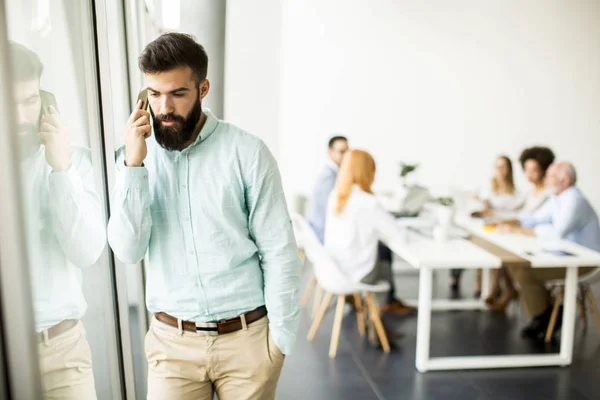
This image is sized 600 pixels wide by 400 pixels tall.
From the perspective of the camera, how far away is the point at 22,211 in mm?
1066

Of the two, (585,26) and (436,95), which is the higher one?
(585,26)

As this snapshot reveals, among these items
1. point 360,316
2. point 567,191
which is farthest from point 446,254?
point 567,191

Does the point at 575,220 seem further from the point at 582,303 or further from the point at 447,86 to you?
the point at 447,86

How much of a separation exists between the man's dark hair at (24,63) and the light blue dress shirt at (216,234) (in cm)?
31

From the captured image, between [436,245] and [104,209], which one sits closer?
[104,209]

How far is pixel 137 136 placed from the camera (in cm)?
131

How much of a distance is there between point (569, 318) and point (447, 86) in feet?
9.93

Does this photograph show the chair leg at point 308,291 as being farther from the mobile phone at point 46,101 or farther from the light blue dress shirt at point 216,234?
the mobile phone at point 46,101

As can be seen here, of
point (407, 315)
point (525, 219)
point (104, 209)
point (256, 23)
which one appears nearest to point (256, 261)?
point (104, 209)

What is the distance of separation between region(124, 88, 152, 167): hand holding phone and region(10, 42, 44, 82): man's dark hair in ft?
0.74

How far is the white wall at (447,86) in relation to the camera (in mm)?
4992

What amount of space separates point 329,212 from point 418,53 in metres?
2.73

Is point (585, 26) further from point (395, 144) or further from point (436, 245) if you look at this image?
point (436, 245)

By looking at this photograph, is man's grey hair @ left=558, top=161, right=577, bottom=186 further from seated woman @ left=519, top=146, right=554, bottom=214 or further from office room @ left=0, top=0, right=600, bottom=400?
seated woman @ left=519, top=146, right=554, bottom=214
